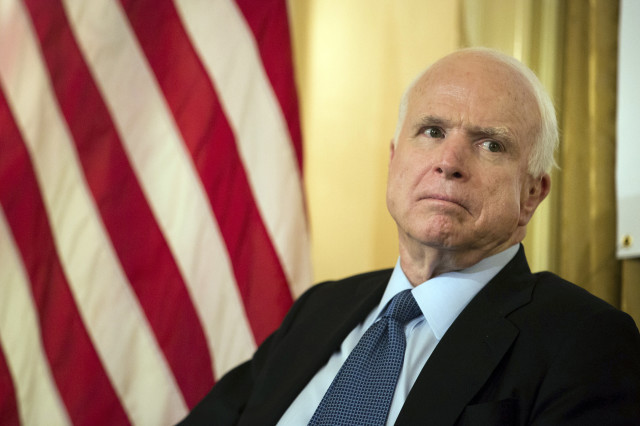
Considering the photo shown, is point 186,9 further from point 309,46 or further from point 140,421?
point 140,421

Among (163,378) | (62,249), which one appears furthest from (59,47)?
(163,378)

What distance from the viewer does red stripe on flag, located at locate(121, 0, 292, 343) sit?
225 centimetres

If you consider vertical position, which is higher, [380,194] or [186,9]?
[186,9]

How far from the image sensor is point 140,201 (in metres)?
2.26

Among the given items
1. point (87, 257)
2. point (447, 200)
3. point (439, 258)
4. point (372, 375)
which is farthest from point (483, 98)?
point (87, 257)

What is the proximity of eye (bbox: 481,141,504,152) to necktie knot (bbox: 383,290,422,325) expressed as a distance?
33 centimetres

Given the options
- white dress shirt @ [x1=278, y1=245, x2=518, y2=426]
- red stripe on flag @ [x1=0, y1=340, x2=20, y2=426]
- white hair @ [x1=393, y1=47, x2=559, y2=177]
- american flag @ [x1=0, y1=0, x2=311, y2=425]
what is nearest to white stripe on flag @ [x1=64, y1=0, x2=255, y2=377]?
american flag @ [x1=0, y1=0, x2=311, y2=425]

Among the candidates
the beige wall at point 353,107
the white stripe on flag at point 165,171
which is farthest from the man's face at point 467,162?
the beige wall at point 353,107

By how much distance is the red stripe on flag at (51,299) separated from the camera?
2.16 metres

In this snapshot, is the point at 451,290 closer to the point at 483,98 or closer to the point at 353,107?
the point at 483,98

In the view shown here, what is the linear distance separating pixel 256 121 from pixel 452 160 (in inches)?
38.2

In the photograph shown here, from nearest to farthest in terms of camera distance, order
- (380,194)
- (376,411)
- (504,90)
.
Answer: (376,411), (504,90), (380,194)

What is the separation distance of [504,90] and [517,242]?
33cm

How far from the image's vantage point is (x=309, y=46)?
2676 mm
